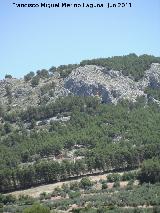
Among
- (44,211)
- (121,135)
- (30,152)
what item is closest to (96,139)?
(121,135)

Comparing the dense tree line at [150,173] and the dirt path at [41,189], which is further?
the dirt path at [41,189]

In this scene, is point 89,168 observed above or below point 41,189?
above

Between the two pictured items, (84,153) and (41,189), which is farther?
(84,153)

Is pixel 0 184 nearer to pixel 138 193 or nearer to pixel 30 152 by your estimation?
pixel 30 152

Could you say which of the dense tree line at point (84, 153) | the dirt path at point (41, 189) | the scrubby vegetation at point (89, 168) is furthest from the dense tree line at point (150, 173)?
Result: the dense tree line at point (84, 153)

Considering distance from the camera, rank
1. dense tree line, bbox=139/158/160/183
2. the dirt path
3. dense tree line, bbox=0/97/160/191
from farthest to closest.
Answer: dense tree line, bbox=0/97/160/191 < the dirt path < dense tree line, bbox=139/158/160/183

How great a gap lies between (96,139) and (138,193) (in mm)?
74147

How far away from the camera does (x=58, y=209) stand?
358ft

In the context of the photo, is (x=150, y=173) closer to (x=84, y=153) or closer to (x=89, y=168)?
(x=89, y=168)

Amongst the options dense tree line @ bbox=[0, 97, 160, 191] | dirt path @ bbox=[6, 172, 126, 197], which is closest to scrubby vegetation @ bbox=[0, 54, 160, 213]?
dense tree line @ bbox=[0, 97, 160, 191]

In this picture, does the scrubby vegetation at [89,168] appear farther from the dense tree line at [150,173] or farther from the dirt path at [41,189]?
the dirt path at [41,189]

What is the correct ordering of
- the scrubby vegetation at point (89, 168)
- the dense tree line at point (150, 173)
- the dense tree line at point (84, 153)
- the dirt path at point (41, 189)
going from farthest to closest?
1. the dense tree line at point (84, 153)
2. the dirt path at point (41, 189)
3. the dense tree line at point (150, 173)
4. the scrubby vegetation at point (89, 168)

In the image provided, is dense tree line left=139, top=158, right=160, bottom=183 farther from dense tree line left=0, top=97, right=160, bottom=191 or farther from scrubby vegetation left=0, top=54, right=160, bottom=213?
dense tree line left=0, top=97, right=160, bottom=191

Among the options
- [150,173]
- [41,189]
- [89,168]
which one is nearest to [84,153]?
[89,168]
